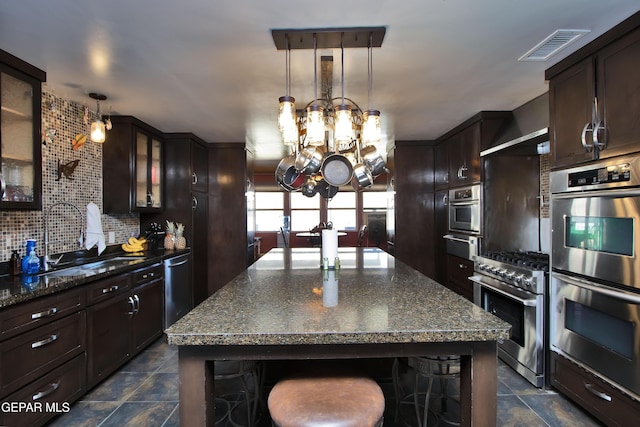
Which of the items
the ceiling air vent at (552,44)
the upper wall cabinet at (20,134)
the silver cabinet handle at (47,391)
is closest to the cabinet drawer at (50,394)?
the silver cabinet handle at (47,391)

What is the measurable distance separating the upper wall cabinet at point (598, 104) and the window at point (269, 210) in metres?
7.61

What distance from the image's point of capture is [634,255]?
1.78 meters

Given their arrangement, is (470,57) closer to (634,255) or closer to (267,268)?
(634,255)

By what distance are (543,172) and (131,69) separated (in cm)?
356

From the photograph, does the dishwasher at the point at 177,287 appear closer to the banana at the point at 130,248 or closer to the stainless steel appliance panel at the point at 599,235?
the banana at the point at 130,248

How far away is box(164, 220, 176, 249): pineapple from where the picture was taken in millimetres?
4047

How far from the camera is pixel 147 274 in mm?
3158

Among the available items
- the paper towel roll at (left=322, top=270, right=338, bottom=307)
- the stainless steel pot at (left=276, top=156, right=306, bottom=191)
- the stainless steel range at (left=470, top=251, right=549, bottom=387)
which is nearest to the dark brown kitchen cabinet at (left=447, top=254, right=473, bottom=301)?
the stainless steel range at (left=470, top=251, right=549, bottom=387)

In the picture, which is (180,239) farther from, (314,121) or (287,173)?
(314,121)

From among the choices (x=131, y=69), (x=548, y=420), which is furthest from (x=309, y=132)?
(x=548, y=420)

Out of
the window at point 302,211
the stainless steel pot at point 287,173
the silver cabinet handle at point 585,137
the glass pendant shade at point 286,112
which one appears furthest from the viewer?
the window at point 302,211

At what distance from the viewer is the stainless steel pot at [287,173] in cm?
250

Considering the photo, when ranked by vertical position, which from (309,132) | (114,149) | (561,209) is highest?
(114,149)

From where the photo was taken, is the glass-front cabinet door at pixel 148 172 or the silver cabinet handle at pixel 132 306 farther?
the glass-front cabinet door at pixel 148 172
